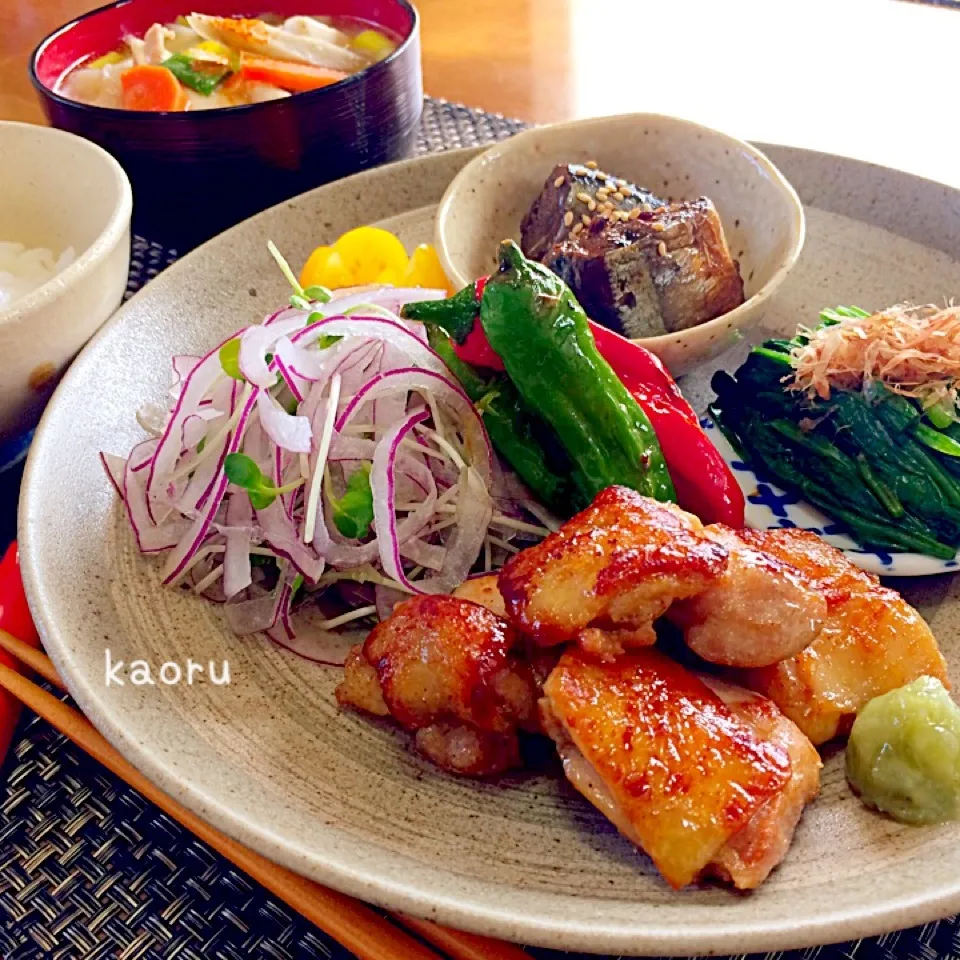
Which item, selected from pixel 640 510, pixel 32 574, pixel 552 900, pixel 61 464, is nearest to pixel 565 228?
pixel 640 510

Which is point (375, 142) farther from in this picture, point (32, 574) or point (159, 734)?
point (159, 734)

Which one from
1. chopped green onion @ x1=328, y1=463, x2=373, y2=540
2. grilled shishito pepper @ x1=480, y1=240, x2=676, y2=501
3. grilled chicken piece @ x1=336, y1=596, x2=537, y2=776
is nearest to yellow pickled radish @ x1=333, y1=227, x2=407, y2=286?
grilled shishito pepper @ x1=480, y1=240, x2=676, y2=501

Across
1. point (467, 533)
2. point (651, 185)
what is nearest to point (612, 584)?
point (467, 533)

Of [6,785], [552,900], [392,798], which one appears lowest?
[6,785]

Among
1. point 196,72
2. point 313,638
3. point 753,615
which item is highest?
point 196,72

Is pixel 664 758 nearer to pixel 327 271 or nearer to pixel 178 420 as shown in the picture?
pixel 178 420

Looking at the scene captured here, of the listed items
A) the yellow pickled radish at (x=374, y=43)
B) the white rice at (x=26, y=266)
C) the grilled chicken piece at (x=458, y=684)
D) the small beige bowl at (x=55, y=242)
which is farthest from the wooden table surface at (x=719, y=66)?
the grilled chicken piece at (x=458, y=684)
